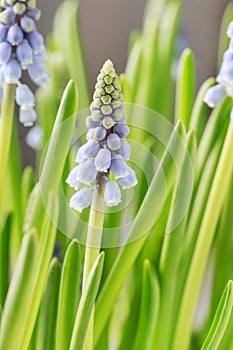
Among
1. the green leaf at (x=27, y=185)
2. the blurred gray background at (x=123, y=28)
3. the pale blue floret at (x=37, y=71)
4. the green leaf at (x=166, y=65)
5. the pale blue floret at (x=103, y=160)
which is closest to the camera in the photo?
the pale blue floret at (x=103, y=160)

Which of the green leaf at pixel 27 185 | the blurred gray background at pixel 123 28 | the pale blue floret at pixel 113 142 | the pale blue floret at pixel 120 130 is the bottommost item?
the pale blue floret at pixel 113 142

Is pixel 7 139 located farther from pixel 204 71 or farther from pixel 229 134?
pixel 204 71

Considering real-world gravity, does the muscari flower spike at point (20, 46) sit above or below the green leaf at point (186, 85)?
below

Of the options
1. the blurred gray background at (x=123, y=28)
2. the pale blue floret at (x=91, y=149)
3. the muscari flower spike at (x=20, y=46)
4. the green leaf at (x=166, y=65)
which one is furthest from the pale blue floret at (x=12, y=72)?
the blurred gray background at (x=123, y=28)

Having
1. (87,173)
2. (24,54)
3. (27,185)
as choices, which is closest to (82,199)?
(87,173)

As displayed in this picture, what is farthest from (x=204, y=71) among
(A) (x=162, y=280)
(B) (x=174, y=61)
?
(A) (x=162, y=280)

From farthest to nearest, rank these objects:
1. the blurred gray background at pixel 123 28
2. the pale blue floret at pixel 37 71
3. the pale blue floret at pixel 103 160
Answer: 1. the blurred gray background at pixel 123 28
2. the pale blue floret at pixel 37 71
3. the pale blue floret at pixel 103 160

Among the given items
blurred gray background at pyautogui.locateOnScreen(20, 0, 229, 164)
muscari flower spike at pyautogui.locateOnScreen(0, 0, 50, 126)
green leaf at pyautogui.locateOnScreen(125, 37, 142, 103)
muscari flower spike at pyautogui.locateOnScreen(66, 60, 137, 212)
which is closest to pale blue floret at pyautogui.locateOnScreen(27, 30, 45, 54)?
muscari flower spike at pyautogui.locateOnScreen(0, 0, 50, 126)

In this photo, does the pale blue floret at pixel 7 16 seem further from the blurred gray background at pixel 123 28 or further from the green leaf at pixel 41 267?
the blurred gray background at pixel 123 28
